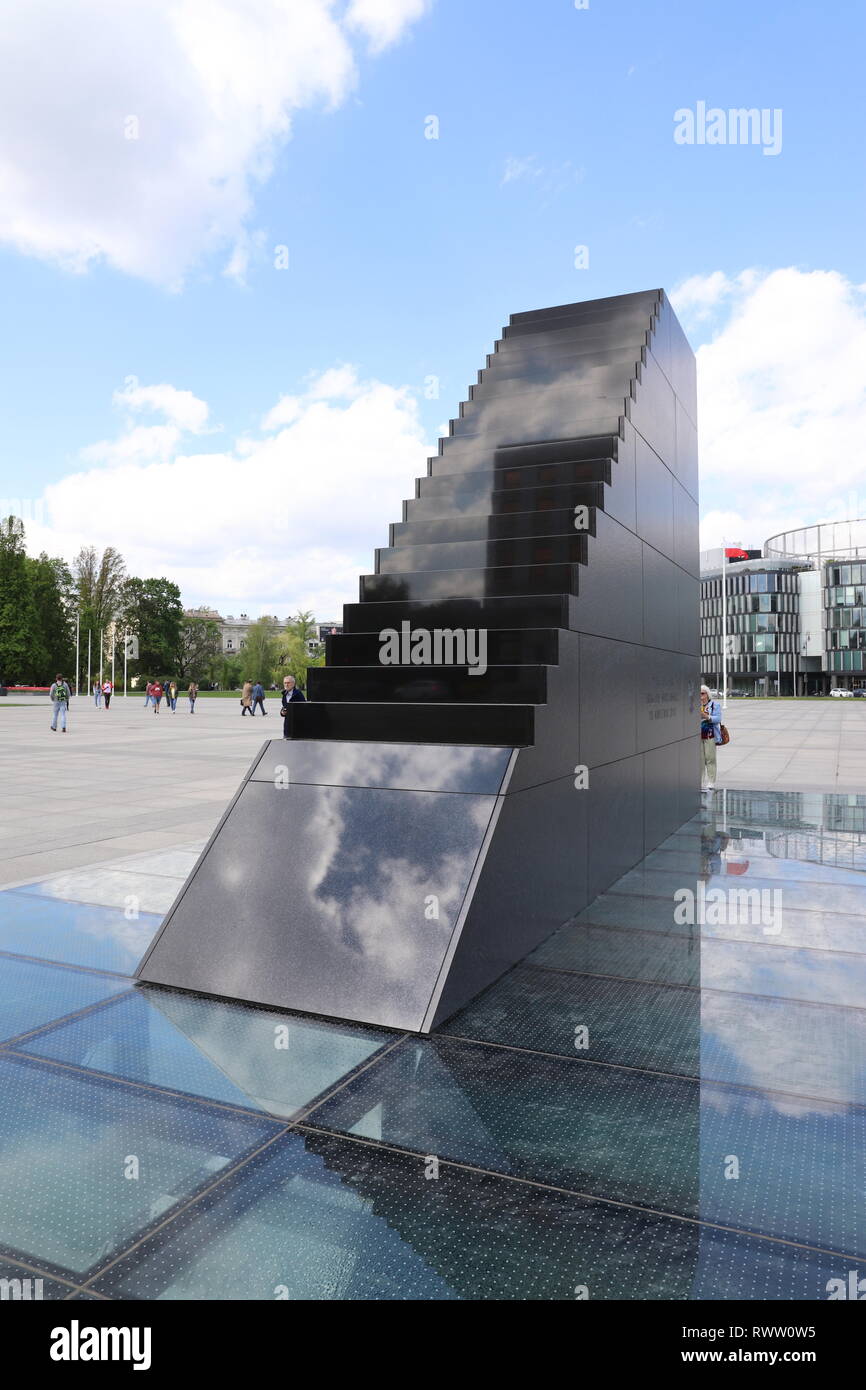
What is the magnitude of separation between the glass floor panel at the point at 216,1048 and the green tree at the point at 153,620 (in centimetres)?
10512

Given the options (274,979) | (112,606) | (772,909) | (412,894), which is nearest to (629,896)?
(772,909)

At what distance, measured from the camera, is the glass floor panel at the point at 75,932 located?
6.00 metres

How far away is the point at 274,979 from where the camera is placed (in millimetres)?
5270

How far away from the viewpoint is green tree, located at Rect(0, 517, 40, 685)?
244 ft

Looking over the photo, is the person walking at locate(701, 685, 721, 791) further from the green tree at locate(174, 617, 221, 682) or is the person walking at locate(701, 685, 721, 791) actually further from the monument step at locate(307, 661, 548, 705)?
the green tree at locate(174, 617, 221, 682)

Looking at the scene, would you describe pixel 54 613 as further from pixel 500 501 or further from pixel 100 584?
pixel 500 501

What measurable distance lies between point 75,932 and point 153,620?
108579 millimetres

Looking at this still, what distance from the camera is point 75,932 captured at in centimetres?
656

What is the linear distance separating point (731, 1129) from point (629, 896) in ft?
14.2

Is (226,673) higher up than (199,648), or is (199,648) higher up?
(199,648)

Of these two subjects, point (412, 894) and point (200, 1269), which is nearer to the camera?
point (200, 1269)

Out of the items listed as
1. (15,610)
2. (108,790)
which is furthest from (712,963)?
(15,610)
